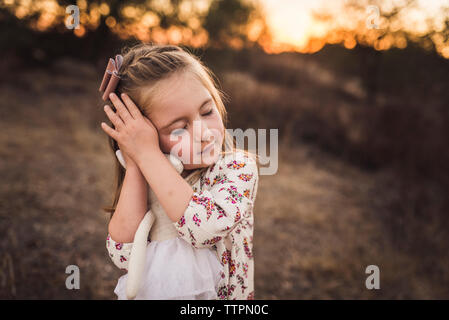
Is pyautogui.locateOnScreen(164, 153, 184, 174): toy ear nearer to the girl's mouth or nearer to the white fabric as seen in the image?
the girl's mouth

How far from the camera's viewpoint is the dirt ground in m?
2.71

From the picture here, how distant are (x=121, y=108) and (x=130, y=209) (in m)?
0.36

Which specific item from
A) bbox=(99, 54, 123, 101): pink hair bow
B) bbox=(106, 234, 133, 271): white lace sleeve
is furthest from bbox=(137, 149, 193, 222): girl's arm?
bbox=(99, 54, 123, 101): pink hair bow

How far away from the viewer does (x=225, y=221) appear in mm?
982

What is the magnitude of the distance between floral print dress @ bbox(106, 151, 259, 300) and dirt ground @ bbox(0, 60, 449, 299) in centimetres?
163

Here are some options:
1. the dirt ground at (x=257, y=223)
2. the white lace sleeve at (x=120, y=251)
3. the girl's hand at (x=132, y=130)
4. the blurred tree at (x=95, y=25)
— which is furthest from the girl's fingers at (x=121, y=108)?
the blurred tree at (x=95, y=25)

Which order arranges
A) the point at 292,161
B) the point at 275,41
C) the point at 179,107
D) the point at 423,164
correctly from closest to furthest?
1. the point at 179,107
2. the point at 423,164
3. the point at 292,161
4. the point at 275,41

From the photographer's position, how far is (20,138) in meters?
5.44

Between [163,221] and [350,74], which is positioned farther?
[350,74]

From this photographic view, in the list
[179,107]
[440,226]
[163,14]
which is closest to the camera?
[179,107]

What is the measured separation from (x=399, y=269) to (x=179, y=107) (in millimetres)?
3150

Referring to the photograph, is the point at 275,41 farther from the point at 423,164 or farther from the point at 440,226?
the point at 440,226

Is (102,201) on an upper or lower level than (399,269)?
upper

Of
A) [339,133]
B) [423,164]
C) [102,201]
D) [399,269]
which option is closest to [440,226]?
[399,269]
